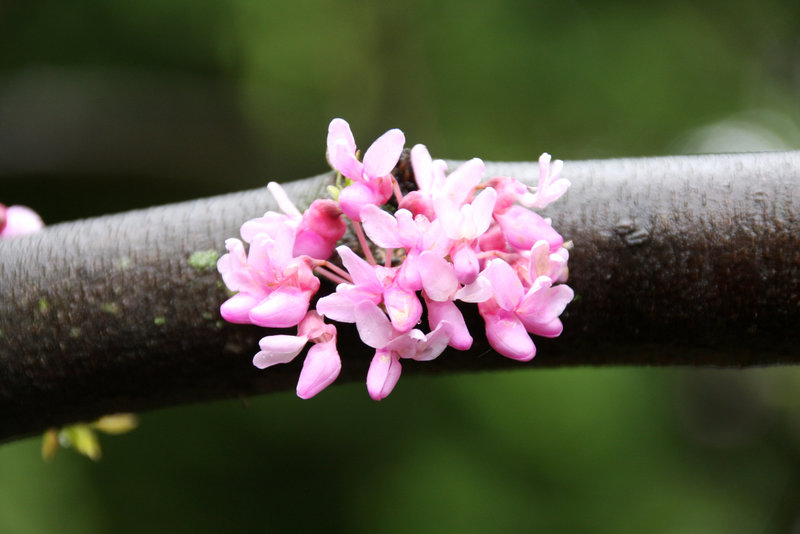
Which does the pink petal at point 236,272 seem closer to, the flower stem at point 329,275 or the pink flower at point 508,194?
the flower stem at point 329,275

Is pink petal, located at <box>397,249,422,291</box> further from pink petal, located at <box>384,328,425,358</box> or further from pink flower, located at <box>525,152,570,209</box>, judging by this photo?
pink flower, located at <box>525,152,570,209</box>

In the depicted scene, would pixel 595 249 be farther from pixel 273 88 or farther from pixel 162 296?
pixel 273 88

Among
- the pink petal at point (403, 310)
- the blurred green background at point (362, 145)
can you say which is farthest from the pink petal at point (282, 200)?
the blurred green background at point (362, 145)

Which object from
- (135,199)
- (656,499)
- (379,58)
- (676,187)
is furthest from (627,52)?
(676,187)

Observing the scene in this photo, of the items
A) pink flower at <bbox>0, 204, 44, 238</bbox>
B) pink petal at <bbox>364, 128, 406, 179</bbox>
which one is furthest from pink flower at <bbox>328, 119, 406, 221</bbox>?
pink flower at <bbox>0, 204, 44, 238</bbox>

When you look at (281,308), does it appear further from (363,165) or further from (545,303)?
(545,303)

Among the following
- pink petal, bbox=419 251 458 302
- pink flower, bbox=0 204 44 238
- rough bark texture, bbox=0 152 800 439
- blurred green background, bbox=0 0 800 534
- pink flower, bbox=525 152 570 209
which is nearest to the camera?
pink petal, bbox=419 251 458 302
